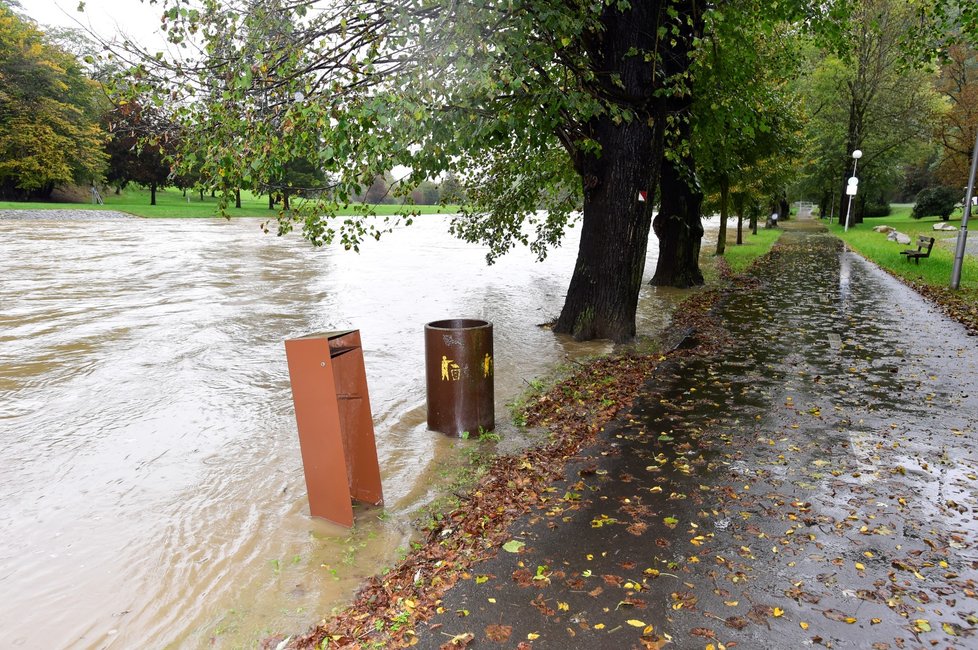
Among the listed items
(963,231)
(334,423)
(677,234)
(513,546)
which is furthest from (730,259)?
(334,423)

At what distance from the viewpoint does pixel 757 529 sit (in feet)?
13.8

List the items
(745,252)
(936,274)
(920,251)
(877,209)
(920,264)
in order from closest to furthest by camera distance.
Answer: (936,274)
(920,264)
(920,251)
(745,252)
(877,209)

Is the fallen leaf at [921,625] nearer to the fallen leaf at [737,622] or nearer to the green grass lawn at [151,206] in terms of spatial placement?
the fallen leaf at [737,622]

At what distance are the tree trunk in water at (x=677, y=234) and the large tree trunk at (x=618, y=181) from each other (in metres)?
7.35

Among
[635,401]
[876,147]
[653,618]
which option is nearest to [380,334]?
[635,401]

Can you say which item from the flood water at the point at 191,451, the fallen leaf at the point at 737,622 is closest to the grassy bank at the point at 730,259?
the flood water at the point at 191,451

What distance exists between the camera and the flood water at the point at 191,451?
3.83 m

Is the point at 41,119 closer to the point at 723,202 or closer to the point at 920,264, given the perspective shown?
the point at 723,202

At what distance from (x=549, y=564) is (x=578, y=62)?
21.6ft

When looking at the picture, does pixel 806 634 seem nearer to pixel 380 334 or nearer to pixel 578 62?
pixel 578 62

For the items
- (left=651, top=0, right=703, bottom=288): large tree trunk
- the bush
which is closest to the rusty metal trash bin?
(left=651, top=0, right=703, bottom=288): large tree trunk

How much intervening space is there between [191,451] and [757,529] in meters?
5.05

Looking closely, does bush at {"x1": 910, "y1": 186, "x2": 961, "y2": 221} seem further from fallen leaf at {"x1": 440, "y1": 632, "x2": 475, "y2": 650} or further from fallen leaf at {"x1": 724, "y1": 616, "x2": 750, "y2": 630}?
fallen leaf at {"x1": 440, "y1": 632, "x2": 475, "y2": 650}

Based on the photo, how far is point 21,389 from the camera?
8406mm
